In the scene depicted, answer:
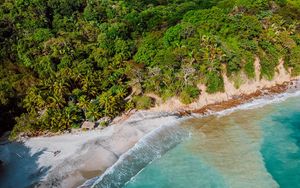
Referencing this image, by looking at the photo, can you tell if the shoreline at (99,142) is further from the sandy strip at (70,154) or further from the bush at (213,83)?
the bush at (213,83)

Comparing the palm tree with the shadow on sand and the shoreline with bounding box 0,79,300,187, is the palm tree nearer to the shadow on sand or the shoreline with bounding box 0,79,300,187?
the shoreline with bounding box 0,79,300,187

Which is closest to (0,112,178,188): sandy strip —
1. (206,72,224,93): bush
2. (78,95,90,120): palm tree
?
(78,95,90,120): palm tree

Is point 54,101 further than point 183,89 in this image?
No

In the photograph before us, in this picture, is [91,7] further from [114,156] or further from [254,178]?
[254,178]

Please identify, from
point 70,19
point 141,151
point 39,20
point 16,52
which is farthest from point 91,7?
point 141,151

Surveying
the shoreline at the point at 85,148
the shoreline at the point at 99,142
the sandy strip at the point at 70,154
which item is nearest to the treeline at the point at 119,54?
the shoreline at the point at 99,142

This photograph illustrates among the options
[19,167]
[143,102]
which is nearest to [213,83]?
[143,102]
